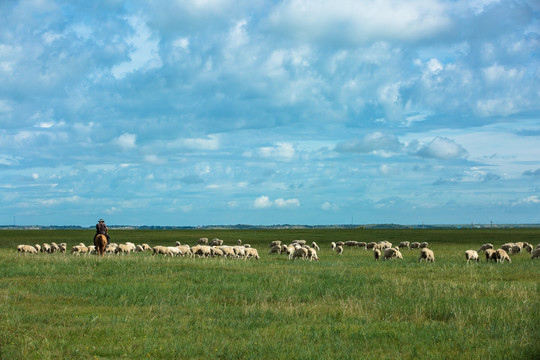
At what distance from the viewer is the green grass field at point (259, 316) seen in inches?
397

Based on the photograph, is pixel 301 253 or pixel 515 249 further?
pixel 515 249

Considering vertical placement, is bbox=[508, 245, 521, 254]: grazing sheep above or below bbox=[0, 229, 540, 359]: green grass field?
below

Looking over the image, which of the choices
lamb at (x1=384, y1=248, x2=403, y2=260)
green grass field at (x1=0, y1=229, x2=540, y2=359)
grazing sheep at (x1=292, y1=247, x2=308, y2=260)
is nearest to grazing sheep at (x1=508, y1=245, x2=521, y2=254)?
lamb at (x1=384, y1=248, x2=403, y2=260)

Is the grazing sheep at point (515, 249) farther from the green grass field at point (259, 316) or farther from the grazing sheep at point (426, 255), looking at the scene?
the green grass field at point (259, 316)

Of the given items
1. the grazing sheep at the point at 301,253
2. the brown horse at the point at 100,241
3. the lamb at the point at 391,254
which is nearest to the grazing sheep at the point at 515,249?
the lamb at the point at 391,254

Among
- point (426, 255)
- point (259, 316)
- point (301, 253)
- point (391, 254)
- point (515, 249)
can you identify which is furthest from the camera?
point (515, 249)

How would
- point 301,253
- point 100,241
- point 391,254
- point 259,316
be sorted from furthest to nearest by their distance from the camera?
point 391,254 → point 301,253 → point 100,241 → point 259,316

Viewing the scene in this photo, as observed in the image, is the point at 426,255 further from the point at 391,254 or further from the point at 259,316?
the point at 259,316

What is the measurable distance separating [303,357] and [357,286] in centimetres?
931

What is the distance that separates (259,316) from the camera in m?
13.5

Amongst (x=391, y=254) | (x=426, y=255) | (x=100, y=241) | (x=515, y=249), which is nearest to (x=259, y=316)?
(x=100, y=241)

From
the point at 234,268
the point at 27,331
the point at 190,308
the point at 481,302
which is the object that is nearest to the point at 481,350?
the point at 481,302

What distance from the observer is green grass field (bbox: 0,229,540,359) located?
10094 millimetres

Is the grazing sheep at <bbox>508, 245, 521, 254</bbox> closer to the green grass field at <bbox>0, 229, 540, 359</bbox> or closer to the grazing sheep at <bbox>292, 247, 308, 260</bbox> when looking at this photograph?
the grazing sheep at <bbox>292, 247, 308, 260</bbox>
